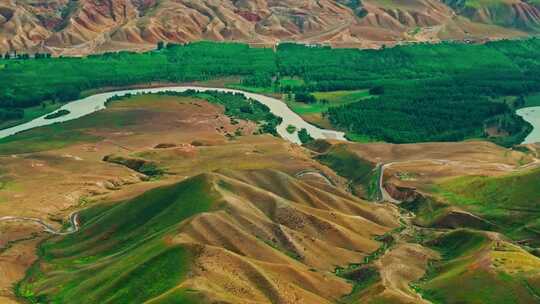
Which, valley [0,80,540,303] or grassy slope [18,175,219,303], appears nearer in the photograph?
valley [0,80,540,303]

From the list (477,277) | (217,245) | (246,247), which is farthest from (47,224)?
(477,277)

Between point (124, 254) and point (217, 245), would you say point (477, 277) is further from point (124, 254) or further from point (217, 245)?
point (124, 254)

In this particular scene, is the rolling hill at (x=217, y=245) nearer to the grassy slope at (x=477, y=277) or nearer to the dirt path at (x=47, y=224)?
the dirt path at (x=47, y=224)

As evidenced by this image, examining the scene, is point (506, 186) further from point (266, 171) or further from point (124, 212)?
point (124, 212)

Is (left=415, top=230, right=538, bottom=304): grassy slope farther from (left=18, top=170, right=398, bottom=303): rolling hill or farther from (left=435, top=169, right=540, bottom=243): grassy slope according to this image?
(left=435, top=169, right=540, bottom=243): grassy slope

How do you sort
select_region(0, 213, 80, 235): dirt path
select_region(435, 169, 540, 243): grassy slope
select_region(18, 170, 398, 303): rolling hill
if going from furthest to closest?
select_region(0, 213, 80, 235): dirt path → select_region(435, 169, 540, 243): grassy slope → select_region(18, 170, 398, 303): rolling hill

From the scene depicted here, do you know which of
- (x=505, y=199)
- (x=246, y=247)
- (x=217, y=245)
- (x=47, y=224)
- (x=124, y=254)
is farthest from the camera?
(x=505, y=199)

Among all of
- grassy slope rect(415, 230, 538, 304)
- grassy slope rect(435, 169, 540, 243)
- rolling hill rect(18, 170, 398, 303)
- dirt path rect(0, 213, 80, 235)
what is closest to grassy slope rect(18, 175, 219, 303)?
rolling hill rect(18, 170, 398, 303)

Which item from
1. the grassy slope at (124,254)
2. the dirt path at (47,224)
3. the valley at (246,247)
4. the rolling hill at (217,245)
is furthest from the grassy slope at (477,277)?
the dirt path at (47,224)
